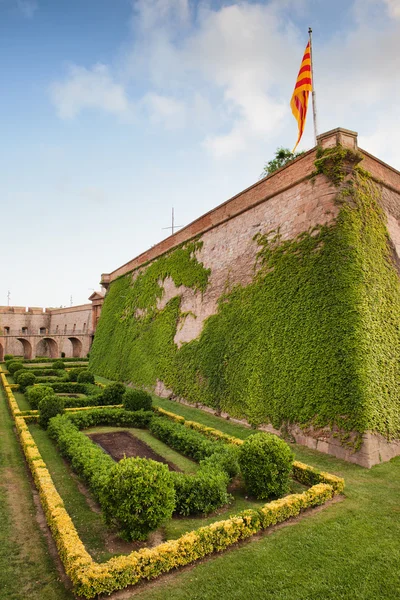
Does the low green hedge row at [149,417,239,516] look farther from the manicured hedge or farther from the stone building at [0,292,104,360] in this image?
the stone building at [0,292,104,360]

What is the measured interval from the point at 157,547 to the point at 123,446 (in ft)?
15.5

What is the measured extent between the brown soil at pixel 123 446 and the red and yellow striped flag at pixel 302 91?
9013 mm

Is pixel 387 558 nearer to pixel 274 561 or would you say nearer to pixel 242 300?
pixel 274 561

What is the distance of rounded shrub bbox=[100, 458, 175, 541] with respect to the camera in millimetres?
4078

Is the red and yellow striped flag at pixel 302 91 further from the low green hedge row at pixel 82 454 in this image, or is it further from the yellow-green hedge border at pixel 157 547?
the low green hedge row at pixel 82 454

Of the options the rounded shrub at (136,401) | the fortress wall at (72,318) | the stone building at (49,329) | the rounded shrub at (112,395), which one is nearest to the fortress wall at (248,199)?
the rounded shrub at (136,401)

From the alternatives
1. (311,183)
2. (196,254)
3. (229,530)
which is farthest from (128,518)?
(196,254)

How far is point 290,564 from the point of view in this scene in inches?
146

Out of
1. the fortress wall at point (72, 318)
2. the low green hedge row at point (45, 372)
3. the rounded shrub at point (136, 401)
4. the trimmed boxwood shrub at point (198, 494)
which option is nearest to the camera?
the trimmed boxwood shrub at point (198, 494)

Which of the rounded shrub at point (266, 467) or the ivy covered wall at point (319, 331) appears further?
the ivy covered wall at point (319, 331)

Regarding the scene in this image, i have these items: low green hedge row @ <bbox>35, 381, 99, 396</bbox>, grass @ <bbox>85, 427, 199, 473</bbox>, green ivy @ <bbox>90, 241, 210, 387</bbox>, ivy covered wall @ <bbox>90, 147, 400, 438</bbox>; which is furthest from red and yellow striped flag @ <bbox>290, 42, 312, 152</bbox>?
low green hedge row @ <bbox>35, 381, 99, 396</bbox>

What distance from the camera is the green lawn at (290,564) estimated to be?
10.8 feet

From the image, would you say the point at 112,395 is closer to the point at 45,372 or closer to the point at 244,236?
the point at 244,236

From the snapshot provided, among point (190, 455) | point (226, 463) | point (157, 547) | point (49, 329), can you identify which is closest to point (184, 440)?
point (190, 455)
